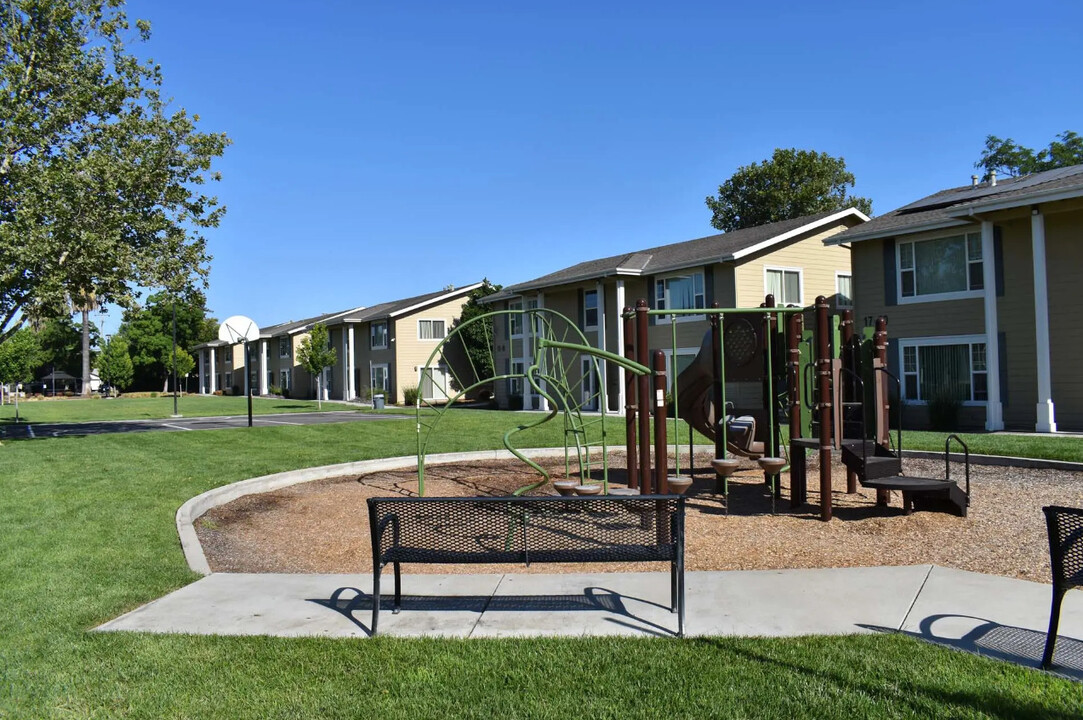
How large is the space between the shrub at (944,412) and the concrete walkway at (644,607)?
15509 mm

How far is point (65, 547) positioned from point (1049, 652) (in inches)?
297

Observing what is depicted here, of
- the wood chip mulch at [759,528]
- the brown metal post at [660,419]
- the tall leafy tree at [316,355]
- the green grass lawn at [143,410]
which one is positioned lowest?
the wood chip mulch at [759,528]

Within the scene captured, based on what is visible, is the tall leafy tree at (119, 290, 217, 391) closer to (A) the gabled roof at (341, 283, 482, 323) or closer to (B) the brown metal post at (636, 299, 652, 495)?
(A) the gabled roof at (341, 283, 482, 323)

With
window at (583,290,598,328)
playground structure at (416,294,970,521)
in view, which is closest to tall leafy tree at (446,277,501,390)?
window at (583,290,598,328)

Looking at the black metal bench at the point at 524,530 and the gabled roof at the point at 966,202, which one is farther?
the gabled roof at the point at 966,202

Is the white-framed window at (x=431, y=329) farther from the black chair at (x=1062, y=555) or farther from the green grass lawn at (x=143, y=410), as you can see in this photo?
the black chair at (x=1062, y=555)

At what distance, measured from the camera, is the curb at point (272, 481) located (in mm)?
7152

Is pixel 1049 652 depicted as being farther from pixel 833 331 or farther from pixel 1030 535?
pixel 833 331

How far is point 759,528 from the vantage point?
7777 millimetres

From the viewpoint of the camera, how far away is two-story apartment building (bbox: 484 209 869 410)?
86.5ft

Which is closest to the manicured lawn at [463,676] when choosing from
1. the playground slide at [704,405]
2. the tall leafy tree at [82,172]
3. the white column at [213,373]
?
the playground slide at [704,405]

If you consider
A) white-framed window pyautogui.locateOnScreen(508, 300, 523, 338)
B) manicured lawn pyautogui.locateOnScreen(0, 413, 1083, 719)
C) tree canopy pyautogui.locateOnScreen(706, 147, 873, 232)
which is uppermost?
tree canopy pyautogui.locateOnScreen(706, 147, 873, 232)

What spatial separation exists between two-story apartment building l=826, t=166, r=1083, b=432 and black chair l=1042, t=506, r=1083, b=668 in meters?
15.5

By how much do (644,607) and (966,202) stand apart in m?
18.8
